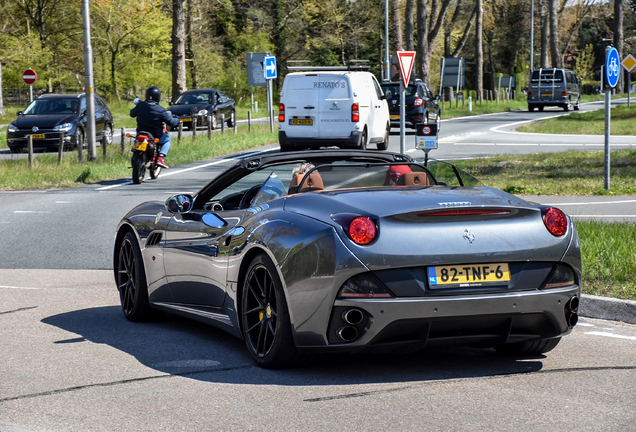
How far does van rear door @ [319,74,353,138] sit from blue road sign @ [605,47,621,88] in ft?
30.2

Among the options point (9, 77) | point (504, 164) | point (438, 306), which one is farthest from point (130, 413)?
point (9, 77)

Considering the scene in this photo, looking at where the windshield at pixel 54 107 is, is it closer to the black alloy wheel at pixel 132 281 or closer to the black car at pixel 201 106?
the black car at pixel 201 106

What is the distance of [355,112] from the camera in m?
23.2

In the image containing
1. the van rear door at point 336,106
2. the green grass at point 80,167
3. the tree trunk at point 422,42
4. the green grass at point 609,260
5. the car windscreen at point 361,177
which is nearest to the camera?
the car windscreen at point 361,177

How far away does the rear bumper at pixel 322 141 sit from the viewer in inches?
920

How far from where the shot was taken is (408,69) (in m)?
18.7

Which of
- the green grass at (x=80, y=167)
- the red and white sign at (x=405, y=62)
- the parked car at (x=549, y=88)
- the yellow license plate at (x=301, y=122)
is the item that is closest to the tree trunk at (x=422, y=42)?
the parked car at (x=549, y=88)

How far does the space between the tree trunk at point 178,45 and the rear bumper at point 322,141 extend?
13.8m

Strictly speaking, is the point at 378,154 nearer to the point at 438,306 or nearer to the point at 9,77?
the point at 438,306

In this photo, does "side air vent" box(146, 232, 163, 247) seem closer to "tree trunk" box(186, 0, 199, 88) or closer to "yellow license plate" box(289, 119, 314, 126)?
"yellow license plate" box(289, 119, 314, 126)

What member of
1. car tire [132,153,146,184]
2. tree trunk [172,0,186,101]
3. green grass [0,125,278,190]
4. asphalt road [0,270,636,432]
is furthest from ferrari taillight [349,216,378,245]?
tree trunk [172,0,186,101]

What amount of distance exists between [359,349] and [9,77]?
5838 cm

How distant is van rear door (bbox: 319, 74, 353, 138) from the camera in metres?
23.2

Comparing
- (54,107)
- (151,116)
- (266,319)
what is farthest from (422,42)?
(266,319)
